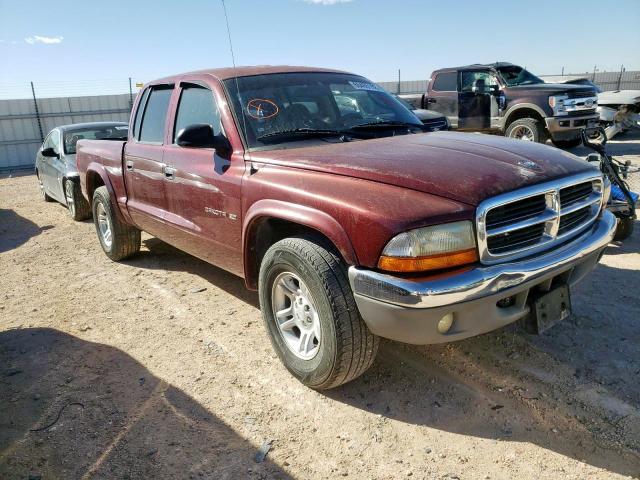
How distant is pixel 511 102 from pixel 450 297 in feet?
32.1

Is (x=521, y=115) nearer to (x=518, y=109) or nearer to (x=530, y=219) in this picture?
(x=518, y=109)

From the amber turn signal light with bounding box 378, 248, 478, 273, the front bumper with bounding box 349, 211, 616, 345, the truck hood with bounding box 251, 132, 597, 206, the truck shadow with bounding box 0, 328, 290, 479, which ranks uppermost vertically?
the truck hood with bounding box 251, 132, 597, 206

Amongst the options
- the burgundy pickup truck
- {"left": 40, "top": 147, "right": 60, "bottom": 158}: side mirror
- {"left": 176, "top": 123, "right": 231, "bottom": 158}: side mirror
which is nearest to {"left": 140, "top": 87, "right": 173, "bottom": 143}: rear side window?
the burgundy pickup truck

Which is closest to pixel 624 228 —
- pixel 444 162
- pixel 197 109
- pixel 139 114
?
pixel 444 162

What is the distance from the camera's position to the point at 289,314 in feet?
9.93

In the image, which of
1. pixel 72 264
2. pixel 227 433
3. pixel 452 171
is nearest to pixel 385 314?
pixel 452 171

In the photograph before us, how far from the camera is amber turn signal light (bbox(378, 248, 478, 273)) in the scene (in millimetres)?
2238

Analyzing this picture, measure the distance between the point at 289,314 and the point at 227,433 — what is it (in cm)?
78

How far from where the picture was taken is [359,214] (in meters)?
2.32

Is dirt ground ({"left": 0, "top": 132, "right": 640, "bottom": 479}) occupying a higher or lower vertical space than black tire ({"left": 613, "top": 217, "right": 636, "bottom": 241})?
lower

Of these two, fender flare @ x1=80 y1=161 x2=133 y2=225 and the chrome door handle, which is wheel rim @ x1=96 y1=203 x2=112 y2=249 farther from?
the chrome door handle

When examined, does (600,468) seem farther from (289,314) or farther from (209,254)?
(209,254)

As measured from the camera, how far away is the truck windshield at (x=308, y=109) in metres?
3.33

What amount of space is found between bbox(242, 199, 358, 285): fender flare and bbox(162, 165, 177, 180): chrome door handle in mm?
1063
